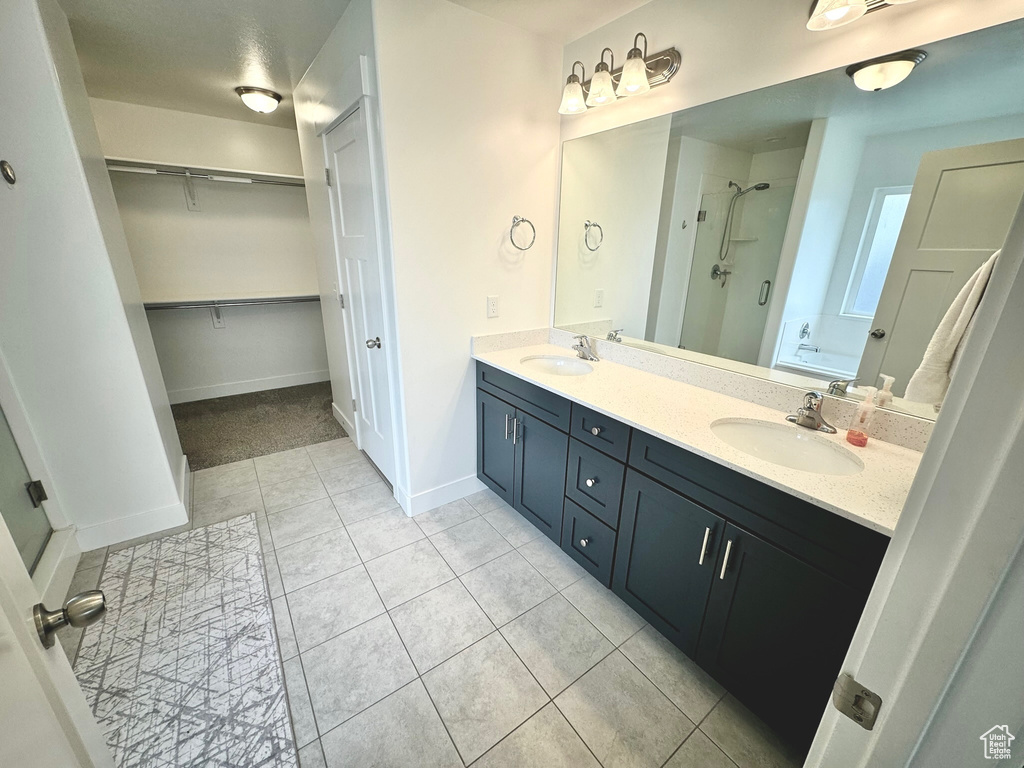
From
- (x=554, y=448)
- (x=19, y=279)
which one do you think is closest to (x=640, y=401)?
(x=554, y=448)

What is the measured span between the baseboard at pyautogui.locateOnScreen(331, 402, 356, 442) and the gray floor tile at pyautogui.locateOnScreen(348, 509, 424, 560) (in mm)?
978

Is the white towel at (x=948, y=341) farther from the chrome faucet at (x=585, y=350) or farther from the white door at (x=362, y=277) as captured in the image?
the white door at (x=362, y=277)

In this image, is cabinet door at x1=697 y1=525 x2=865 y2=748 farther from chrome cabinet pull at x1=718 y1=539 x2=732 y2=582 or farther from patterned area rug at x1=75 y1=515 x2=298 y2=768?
patterned area rug at x1=75 y1=515 x2=298 y2=768

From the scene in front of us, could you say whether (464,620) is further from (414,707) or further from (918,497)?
(918,497)

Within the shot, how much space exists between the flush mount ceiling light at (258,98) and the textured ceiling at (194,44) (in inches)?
2.1

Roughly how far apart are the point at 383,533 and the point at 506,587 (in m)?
0.73

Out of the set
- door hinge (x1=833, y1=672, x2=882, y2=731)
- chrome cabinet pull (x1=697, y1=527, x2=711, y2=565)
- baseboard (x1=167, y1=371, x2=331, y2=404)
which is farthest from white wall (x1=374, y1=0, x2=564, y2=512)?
baseboard (x1=167, y1=371, x2=331, y2=404)

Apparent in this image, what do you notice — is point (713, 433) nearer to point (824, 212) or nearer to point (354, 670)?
point (824, 212)

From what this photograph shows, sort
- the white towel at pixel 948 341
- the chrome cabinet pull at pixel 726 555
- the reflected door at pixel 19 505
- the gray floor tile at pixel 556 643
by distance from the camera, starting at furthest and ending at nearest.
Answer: the reflected door at pixel 19 505
the gray floor tile at pixel 556 643
the chrome cabinet pull at pixel 726 555
the white towel at pixel 948 341

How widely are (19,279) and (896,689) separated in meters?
2.66

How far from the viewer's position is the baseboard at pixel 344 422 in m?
3.05

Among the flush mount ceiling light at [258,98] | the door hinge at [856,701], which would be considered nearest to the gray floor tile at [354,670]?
the door hinge at [856,701]

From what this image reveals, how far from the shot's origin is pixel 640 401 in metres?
1.56

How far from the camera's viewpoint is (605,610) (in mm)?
1671
